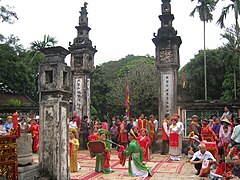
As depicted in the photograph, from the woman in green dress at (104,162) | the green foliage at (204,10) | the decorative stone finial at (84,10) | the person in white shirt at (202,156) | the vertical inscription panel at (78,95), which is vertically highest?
the green foliage at (204,10)

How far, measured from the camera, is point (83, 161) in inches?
408

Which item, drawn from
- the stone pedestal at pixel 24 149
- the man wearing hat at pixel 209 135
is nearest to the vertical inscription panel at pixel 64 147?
the stone pedestal at pixel 24 149

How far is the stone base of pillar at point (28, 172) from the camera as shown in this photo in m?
6.31

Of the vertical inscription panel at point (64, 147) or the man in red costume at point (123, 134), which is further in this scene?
the man in red costume at point (123, 134)

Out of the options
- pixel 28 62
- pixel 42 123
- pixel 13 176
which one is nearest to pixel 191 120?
pixel 42 123

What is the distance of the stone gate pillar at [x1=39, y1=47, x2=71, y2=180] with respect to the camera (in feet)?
21.2

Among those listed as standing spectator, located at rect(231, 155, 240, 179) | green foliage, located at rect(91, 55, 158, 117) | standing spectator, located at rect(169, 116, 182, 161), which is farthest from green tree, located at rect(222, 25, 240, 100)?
standing spectator, located at rect(231, 155, 240, 179)

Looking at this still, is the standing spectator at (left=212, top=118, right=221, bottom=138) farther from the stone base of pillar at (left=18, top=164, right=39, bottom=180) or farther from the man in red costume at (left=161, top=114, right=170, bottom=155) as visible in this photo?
the stone base of pillar at (left=18, top=164, right=39, bottom=180)

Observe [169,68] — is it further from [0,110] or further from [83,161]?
[0,110]

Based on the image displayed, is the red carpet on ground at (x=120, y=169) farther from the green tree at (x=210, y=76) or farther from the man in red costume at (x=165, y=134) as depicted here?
the green tree at (x=210, y=76)

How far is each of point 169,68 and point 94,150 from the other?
19.2 ft

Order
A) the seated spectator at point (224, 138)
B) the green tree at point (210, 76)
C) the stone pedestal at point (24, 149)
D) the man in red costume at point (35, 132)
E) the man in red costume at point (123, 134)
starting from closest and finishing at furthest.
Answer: the stone pedestal at point (24, 149) → the seated spectator at point (224, 138) → the man in red costume at point (35, 132) → the man in red costume at point (123, 134) → the green tree at point (210, 76)

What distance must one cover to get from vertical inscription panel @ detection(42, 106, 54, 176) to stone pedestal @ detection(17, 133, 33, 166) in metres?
0.54

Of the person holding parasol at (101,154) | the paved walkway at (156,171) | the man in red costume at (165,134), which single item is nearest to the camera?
the paved walkway at (156,171)
